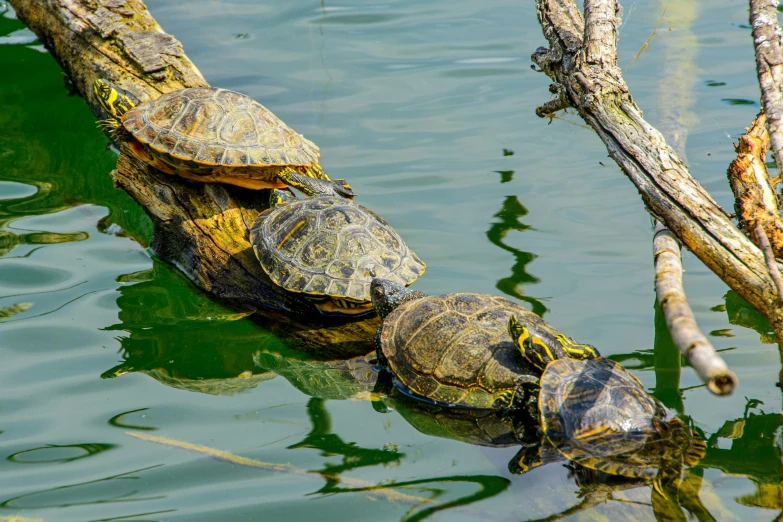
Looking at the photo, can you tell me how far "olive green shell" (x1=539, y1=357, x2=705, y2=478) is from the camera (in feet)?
10.4

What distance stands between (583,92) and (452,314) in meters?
1.48

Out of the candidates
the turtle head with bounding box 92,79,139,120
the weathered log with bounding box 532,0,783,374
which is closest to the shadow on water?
the weathered log with bounding box 532,0,783,374

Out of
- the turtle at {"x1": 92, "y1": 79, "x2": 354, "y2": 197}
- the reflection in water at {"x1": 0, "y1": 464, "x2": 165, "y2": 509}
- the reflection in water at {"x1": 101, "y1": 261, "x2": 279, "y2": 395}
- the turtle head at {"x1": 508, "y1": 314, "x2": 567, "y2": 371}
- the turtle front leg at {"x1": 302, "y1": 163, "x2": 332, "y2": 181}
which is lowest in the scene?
the reflection in water at {"x1": 0, "y1": 464, "x2": 165, "y2": 509}

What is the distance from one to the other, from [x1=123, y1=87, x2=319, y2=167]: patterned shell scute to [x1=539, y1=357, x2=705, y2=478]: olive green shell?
2.39 m

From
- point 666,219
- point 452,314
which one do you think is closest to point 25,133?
point 452,314

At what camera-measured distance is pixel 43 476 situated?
11.0ft

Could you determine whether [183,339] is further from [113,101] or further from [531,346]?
[531,346]

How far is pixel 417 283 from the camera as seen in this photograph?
5.05 metres

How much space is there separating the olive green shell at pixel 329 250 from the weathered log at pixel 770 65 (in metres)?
2.04

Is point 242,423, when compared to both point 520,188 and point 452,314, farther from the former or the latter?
point 520,188

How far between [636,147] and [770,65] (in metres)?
0.74

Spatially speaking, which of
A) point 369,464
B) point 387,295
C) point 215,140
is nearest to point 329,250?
point 387,295

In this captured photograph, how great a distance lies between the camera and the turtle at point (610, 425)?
3150 millimetres

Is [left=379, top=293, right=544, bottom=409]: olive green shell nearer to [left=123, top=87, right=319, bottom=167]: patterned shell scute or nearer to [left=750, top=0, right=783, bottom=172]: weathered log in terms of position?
[left=750, top=0, right=783, bottom=172]: weathered log
